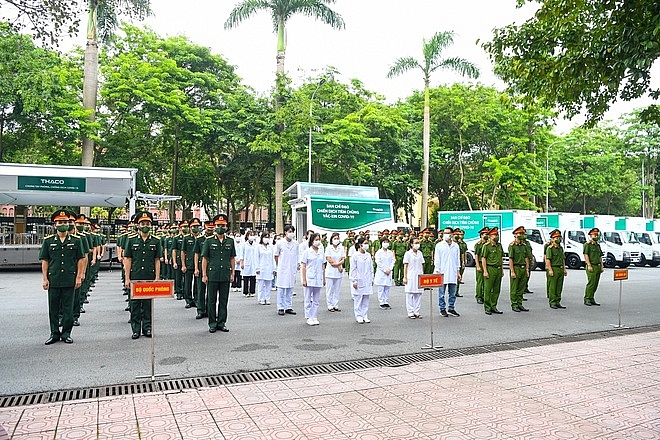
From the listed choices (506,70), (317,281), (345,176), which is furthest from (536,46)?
(345,176)

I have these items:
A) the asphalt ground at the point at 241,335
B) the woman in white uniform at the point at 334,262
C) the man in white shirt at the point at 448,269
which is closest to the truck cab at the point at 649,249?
the asphalt ground at the point at 241,335

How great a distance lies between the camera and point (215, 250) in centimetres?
932

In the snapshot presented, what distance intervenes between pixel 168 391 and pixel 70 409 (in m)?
1.00

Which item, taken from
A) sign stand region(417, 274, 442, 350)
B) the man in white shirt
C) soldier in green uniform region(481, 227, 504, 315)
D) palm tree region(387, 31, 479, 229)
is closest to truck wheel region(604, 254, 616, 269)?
palm tree region(387, 31, 479, 229)

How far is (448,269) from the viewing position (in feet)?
39.2

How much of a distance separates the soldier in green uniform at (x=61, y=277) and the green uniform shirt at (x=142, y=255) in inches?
30.1

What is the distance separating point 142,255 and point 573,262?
2272 centimetres

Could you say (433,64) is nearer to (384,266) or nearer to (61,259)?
(384,266)

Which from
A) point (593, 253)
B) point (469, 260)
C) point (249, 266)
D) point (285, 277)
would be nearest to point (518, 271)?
point (593, 253)

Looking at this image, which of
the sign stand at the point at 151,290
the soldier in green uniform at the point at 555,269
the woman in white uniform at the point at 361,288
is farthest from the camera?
the soldier in green uniform at the point at 555,269

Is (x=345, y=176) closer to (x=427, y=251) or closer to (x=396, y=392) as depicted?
(x=427, y=251)

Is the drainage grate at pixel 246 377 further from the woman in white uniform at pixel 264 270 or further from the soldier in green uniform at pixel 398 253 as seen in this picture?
the soldier in green uniform at pixel 398 253

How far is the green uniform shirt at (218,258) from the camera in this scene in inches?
363

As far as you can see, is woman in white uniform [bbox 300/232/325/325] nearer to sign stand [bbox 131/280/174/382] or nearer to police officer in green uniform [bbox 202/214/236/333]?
police officer in green uniform [bbox 202/214/236/333]
